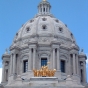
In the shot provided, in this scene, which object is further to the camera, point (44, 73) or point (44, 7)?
point (44, 7)

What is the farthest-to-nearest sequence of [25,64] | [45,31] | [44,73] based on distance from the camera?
[45,31], [25,64], [44,73]

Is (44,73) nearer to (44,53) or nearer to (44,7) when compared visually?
(44,53)

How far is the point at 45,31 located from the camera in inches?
3932

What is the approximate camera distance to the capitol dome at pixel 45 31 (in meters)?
98.6

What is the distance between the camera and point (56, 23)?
338ft

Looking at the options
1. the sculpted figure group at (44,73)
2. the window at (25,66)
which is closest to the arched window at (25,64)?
the window at (25,66)

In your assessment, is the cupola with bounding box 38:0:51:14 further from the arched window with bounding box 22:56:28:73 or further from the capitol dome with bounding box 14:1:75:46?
the arched window with bounding box 22:56:28:73

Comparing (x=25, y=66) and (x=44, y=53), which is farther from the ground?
(x=44, y=53)

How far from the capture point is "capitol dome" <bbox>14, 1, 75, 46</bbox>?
9862 centimetres

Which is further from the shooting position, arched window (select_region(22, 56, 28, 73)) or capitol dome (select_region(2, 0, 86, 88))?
arched window (select_region(22, 56, 28, 73))

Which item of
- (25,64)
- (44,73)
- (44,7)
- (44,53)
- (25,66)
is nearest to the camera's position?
(44,73)

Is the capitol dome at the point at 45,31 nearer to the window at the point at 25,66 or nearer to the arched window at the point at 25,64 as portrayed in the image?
the arched window at the point at 25,64

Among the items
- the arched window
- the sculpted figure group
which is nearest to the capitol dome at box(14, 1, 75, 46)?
the arched window

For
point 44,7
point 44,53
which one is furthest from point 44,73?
point 44,7
